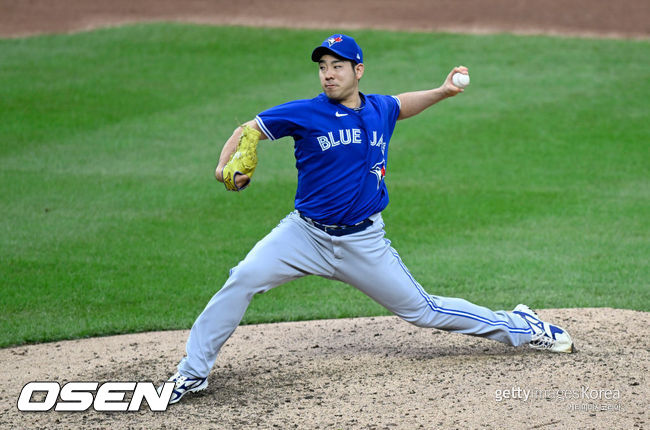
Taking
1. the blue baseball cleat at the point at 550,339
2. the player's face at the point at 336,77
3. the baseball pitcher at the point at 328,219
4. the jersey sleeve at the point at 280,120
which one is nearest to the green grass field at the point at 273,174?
the blue baseball cleat at the point at 550,339

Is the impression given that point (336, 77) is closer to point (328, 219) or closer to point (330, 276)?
point (328, 219)

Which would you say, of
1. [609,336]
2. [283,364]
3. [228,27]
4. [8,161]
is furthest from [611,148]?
[228,27]

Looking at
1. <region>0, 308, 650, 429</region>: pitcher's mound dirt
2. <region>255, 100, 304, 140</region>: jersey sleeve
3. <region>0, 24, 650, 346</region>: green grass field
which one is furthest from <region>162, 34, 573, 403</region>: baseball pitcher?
<region>0, 24, 650, 346</region>: green grass field

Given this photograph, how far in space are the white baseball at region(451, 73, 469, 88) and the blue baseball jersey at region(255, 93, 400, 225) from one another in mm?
616

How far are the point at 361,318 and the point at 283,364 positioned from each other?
1160mm

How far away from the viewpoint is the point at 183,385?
4762 millimetres

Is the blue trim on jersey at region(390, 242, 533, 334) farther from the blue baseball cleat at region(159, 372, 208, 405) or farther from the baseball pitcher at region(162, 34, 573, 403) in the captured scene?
the blue baseball cleat at region(159, 372, 208, 405)

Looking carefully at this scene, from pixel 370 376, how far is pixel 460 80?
1.89m

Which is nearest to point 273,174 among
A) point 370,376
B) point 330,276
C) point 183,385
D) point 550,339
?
point 330,276

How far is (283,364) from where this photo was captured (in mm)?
5391

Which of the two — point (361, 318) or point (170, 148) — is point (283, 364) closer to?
point (361, 318)

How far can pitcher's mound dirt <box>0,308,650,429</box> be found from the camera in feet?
14.6

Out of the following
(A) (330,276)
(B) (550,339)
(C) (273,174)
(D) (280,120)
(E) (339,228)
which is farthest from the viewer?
(C) (273,174)

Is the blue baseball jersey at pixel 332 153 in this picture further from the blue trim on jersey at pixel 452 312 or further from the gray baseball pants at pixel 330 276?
the blue trim on jersey at pixel 452 312
